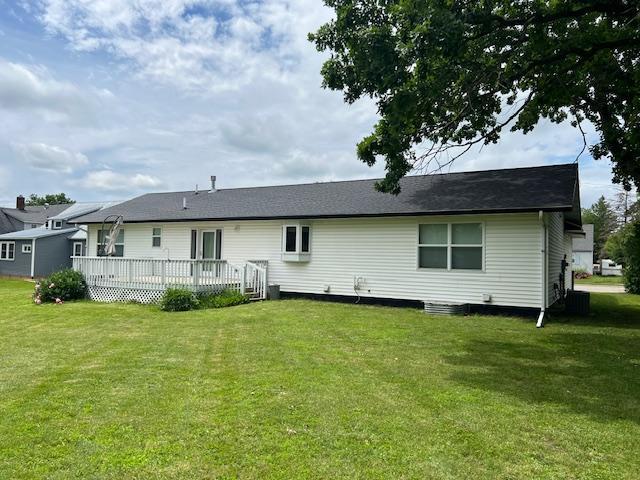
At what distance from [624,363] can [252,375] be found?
5549 millimetres

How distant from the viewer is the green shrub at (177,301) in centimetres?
1297

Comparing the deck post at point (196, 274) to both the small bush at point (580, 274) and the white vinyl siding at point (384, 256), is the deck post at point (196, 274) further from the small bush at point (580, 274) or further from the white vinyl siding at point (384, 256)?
the small bush at point (580, 274)

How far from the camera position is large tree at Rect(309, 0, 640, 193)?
6918 millimetres

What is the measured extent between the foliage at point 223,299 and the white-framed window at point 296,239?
2291 mm

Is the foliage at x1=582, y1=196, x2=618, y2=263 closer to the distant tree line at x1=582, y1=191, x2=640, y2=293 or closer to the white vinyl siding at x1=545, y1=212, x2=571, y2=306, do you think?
the distant tree line at x1=582, y1=191, x2=640, y2=293

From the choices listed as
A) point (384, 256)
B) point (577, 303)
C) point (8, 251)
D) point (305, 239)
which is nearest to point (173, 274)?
point (305, 239)

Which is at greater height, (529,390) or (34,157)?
(34,157)

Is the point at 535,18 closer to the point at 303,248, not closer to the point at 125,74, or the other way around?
the point at 303,248

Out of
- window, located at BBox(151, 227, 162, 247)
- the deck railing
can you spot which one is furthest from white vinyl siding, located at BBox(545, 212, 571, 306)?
window, located at BBox(151, 227, 162, 247)

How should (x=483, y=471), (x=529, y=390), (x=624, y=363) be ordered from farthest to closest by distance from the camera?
(x=624, y=363), (x=529, y=390), (x=483, y=471)

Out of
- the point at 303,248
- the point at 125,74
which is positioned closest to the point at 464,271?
the point at 303,248

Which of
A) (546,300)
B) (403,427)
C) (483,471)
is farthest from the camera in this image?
(546,300)

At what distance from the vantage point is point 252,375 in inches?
237

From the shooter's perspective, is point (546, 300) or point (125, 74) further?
point (125, 74)
